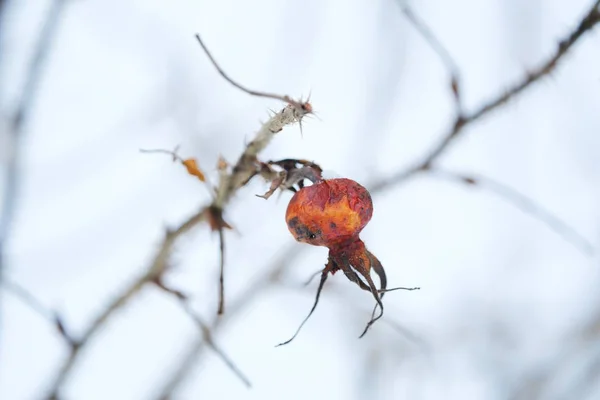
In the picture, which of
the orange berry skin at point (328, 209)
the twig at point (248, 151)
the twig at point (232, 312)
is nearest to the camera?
the twig at point (248, 151)

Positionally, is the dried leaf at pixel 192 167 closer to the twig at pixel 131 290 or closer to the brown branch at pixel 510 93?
the twig at pixel 131 290

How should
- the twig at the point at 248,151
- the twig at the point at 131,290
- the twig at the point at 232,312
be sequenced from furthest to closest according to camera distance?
the twig at the point at 232,312, the twig at the point at 131,290, the twig at the point at 248,151

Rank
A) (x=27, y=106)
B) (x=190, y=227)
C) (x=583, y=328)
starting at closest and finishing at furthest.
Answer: (x=190, y=227) < (x=27, y=106) < (x=583, y=328)

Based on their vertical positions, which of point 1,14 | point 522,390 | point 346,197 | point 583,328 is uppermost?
point 346,197

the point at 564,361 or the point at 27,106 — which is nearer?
the point at 27,106

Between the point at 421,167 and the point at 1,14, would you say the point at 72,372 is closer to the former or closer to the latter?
the point at 1,14

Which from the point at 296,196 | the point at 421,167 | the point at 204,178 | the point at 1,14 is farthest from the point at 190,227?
the point at 1,14

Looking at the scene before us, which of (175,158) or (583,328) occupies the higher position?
(175,158)

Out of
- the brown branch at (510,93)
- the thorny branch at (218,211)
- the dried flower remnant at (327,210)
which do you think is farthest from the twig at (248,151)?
the brown branch at (510,93)
